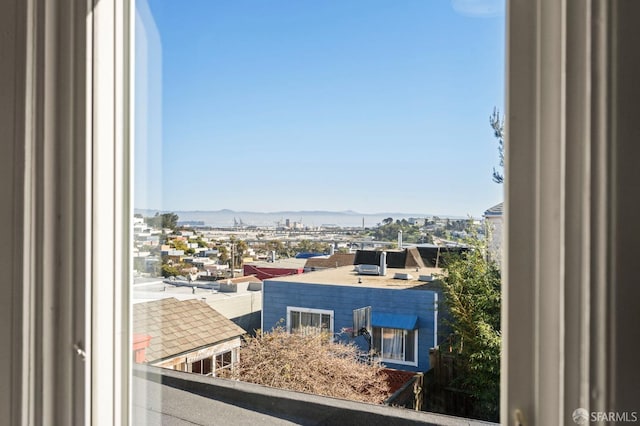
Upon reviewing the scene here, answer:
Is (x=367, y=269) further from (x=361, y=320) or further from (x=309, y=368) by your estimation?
(x=309, y=368)

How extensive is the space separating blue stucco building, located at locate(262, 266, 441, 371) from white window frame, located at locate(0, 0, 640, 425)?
153 mm

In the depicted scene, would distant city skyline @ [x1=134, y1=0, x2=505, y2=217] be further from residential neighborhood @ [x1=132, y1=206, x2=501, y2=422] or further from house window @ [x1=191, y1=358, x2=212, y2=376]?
house window @ [x1=191, y1=358, x2=212, y2=376]

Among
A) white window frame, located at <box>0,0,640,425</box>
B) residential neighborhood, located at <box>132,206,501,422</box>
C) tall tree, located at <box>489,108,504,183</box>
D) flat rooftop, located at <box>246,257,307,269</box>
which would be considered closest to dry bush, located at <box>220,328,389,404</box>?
residential neighborhood, located at <box>132,206,501,422</box>

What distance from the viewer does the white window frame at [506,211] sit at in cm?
56

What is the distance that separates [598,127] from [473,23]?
0.30m

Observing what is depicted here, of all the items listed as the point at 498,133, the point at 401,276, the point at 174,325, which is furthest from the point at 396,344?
the point at 174,325

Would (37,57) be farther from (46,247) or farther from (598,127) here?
(598,127)

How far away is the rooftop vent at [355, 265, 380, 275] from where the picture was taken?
0.83m

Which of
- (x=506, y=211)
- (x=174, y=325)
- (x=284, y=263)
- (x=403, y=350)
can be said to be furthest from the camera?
(x=174, y=325)

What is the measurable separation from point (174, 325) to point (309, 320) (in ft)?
1.08

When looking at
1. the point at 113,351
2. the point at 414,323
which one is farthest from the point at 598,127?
the point at 113,351

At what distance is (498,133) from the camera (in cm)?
75

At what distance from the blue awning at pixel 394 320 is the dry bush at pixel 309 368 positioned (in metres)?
0.06

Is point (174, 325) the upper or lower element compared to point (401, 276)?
lower
